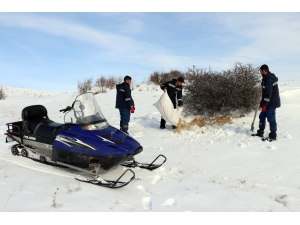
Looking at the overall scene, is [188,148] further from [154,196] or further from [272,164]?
[154,196]

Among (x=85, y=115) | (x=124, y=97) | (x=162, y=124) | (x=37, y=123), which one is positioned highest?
(x=124, y=97)

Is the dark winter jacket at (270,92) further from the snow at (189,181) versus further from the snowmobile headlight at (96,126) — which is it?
the snowmobile headlight at (96,126)

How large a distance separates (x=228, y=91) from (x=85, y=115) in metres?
5.63

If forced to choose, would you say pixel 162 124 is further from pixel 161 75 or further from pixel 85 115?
pixel 161 75

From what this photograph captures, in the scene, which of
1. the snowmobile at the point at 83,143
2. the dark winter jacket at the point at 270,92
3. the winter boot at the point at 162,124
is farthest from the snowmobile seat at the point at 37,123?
the dark winter jacket at the point at 270,92

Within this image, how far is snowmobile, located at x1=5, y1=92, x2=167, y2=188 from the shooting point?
14.6 ft

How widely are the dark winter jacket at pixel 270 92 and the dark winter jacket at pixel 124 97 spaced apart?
387 centimetres

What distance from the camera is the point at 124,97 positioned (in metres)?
8.02

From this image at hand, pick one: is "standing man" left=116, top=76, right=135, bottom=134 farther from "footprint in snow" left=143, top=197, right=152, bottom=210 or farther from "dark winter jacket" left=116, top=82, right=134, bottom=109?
"footprint in snow" left=143, top=197, right=152, bottom=210

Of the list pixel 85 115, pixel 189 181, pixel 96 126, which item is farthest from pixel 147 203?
pixel 85 115

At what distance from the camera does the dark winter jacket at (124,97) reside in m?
7.94
